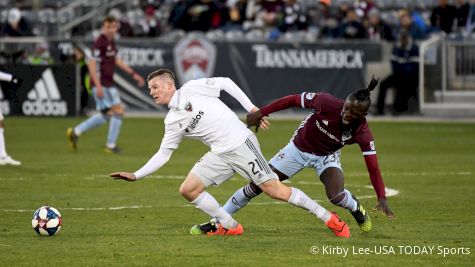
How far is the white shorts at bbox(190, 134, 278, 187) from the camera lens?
12336 millimetres

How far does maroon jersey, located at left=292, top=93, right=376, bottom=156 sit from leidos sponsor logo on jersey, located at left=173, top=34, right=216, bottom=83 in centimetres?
1936

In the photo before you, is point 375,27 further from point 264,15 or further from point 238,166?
point 238,166

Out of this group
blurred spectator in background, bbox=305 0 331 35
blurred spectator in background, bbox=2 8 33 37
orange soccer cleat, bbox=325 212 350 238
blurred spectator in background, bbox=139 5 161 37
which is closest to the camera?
orange soccer cleat, bbox=325 212 350 238

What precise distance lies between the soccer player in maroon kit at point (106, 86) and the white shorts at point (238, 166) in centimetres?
1088

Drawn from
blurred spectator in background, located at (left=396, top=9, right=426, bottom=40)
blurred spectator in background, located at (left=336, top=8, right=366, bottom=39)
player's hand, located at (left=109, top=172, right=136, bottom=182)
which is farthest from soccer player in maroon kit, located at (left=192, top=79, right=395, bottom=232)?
blurred spectator in background, located at (left=336, top=8, right=366, bottom=39)

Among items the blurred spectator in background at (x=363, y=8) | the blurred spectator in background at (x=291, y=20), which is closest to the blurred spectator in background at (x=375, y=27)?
the blurred spectator in background at (x=363, y=8)

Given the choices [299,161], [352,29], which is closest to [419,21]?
[352,29]

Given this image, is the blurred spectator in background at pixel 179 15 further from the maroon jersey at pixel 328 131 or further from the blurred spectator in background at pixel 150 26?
the maroon jersey at pixel 328 131

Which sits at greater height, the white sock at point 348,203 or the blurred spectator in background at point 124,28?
the white sock at point 348,203

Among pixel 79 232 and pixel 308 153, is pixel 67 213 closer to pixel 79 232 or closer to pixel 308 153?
pixel 79 232

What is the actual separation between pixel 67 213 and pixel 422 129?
52.6 ft

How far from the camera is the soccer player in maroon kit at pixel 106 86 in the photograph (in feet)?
76.4

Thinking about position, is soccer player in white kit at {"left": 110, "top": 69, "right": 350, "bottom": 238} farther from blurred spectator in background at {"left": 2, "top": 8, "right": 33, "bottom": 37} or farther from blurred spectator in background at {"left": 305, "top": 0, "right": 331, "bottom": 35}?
blurred spectator in background at {"left": 2, "top": 8, "right": 33, "bottom": 37}

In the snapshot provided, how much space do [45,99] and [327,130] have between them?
19707mm
